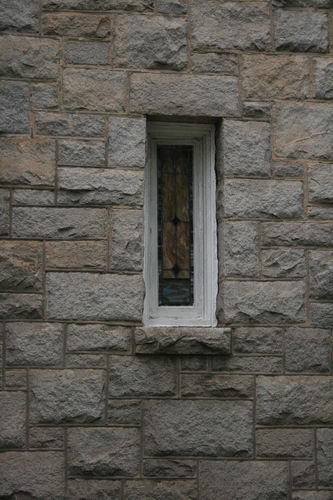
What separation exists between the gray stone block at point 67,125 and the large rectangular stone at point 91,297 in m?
0.96

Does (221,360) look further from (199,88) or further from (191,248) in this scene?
(199,88)

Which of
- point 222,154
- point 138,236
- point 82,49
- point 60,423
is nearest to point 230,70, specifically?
point 222,154

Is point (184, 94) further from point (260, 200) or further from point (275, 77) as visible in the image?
point (260, 200)

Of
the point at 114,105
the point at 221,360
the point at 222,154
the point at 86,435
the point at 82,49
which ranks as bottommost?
the point at 86,435

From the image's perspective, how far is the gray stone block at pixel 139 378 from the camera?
462 centimetres

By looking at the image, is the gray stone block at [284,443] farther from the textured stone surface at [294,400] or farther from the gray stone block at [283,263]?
the gray stone block at [283,263]

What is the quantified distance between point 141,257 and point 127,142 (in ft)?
2.60

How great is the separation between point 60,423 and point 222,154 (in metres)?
2.11

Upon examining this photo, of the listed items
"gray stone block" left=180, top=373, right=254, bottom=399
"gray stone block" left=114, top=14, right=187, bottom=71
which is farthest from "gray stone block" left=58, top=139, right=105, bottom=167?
"gray stone block" left=180, top=373, right=254, bottom=399

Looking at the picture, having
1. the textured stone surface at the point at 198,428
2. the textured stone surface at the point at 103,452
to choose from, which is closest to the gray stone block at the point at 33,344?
the textured stone surface at the point at 103,452

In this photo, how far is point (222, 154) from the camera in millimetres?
4895

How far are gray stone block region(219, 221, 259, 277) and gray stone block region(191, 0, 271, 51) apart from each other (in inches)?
50.1

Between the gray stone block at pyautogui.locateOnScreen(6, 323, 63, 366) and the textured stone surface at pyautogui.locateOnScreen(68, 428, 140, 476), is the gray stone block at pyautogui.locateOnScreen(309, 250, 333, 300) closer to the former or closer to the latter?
the textured stone surface at pyautogui.locateOnScreen(68, 428, 140, 476)

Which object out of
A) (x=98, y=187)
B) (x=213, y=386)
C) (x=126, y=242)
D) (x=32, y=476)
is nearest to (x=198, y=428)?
(x=213, y=386)
